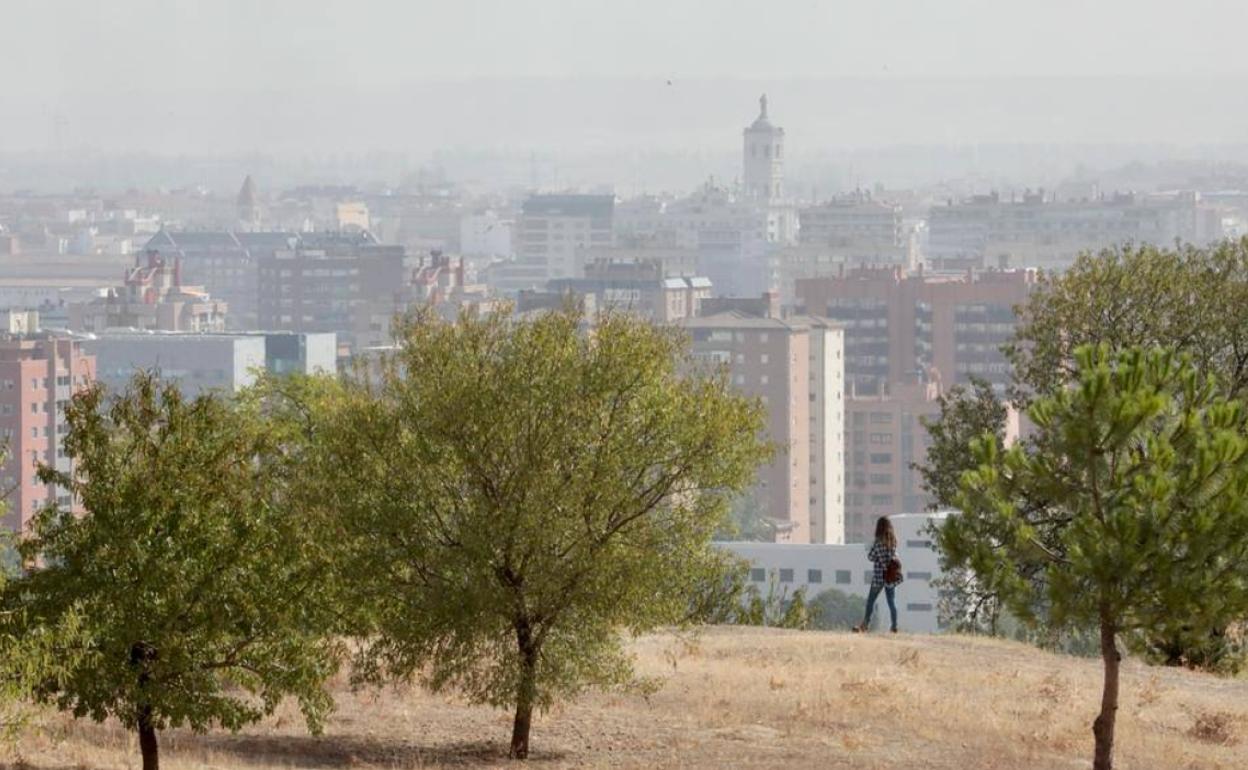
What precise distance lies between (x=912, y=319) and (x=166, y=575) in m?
162

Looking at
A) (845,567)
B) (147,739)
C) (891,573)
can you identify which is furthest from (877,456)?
(147,739)

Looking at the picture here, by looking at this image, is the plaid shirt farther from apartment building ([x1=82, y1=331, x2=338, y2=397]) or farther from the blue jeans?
apartment building ([x1=82, y1=331, x2=338, y2=397])

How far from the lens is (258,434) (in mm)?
14508

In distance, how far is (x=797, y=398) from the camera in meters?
138

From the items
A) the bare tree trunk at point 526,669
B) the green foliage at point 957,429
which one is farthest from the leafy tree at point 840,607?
the bare tree trunk at point 526,669

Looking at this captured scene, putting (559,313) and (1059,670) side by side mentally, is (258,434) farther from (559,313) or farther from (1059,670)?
(1059,670)

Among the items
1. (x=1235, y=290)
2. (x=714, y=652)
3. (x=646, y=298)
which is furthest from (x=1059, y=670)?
(x=646, y=298)

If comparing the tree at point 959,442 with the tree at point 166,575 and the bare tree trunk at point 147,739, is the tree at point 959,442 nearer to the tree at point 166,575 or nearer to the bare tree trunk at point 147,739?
the tree at point 166,575

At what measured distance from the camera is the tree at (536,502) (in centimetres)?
1498

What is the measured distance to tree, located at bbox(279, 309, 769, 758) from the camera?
49.1 ft

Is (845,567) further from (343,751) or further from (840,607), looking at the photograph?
(343,751)

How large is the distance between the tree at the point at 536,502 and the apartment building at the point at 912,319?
153m

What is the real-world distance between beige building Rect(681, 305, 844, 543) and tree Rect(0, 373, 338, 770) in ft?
379

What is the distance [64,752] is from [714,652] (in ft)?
22.2
